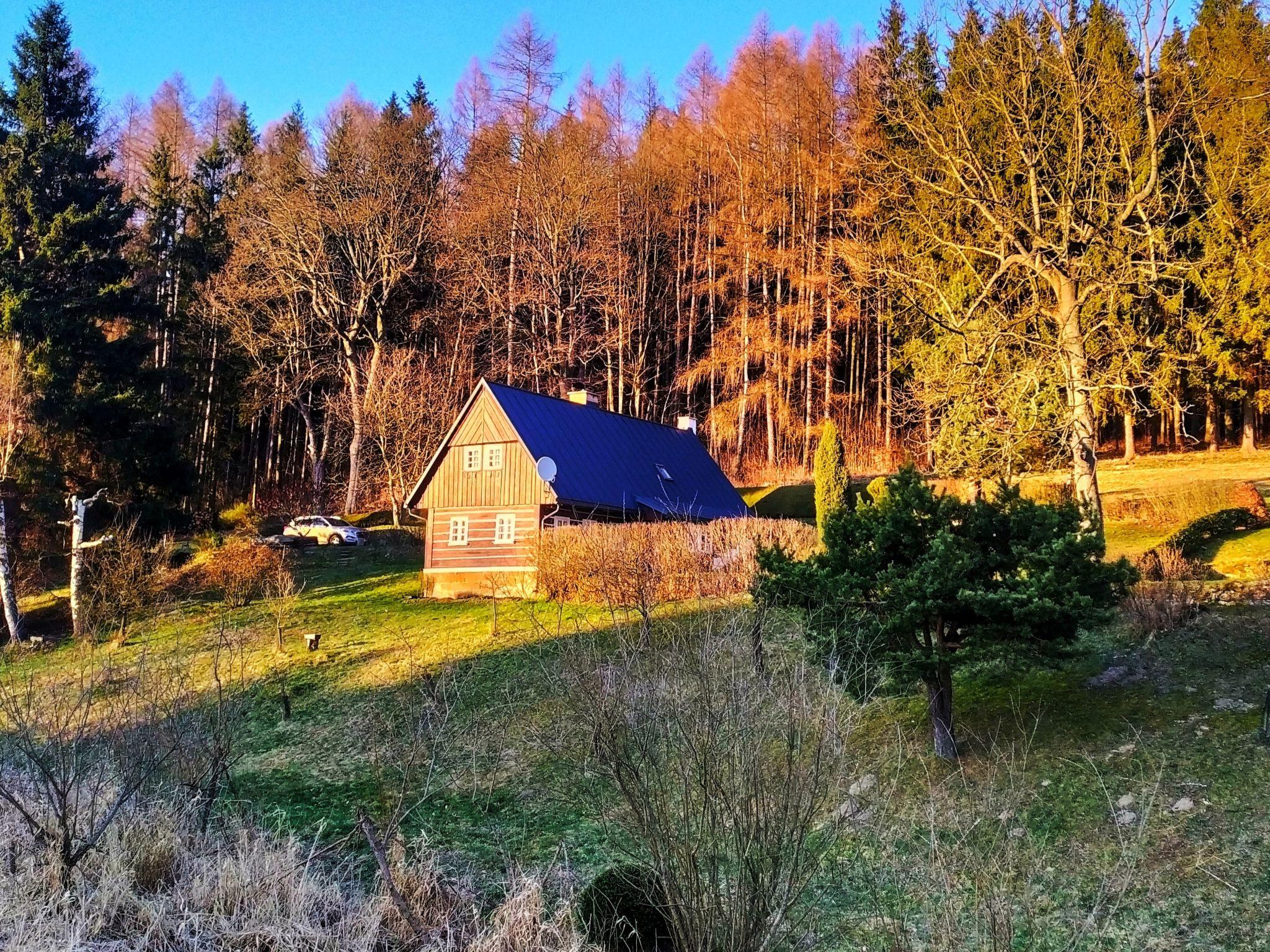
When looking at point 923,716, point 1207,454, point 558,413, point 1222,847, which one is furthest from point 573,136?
point 1222,847

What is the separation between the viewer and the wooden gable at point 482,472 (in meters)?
22.9

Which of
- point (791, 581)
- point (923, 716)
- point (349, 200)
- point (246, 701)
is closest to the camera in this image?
point (791, 581)

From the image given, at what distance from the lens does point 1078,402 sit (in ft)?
41.8

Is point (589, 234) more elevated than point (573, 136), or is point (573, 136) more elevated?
point (573, 136)

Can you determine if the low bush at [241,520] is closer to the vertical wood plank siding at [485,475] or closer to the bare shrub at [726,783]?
the vertical wood plank siding at [485,475]

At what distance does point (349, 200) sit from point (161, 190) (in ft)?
28.0

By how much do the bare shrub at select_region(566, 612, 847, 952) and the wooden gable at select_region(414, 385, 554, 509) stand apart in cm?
1749

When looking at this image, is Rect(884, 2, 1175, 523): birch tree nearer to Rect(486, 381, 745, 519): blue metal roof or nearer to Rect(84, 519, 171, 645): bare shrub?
Rect(486, 381, 745, 519): blue metal roof

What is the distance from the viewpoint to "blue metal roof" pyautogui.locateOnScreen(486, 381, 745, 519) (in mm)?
23359

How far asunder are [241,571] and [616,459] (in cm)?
1028

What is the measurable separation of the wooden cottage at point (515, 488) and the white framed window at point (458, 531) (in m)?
0.02

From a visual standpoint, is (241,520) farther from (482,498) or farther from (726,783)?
(726,783)

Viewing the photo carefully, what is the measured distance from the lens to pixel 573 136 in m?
35.8

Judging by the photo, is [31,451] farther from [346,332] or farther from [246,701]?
[246,701]
